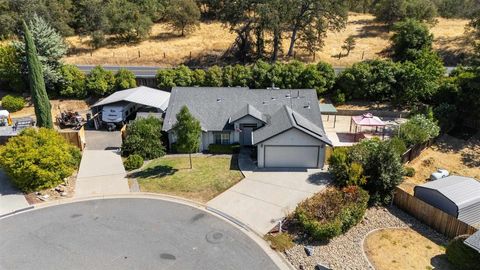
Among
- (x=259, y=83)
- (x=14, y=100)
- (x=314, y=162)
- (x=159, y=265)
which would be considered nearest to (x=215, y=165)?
(x=314, y=162)

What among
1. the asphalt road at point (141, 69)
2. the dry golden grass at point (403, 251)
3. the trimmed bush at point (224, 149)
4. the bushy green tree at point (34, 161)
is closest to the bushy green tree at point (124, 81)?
the asphalt road at point (141, 69)

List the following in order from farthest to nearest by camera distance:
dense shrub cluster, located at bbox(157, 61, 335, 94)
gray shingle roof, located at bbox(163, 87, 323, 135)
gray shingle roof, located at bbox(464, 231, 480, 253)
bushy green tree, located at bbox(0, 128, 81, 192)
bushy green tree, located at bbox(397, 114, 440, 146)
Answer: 1. dense shrub cluster, located at bbox(157, 61, 335, 94)
2. gray shingle roof, located at bbox(163, 87, 323, 135)
3. bushy green tree, located at bbox(397, 114, 440, 146)
4. bushy green tree, located at bbox(0, 128, 81, 192)
5. gray shingle roof, located at bbox(464, 231, 480, 253)

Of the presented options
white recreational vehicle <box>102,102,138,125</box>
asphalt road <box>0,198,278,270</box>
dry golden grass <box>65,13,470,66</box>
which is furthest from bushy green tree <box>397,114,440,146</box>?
white recreational vehicle <box>102,102,138,125</box>

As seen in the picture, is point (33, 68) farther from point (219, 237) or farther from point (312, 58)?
point (312, 58)

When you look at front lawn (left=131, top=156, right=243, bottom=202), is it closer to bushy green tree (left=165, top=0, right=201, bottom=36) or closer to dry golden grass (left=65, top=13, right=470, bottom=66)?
dry golden grass (left=65, top=13, right=470, bottom=66)

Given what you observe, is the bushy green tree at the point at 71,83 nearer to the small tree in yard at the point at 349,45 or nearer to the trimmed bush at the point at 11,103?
the trimmed bush at the point at 11,103
